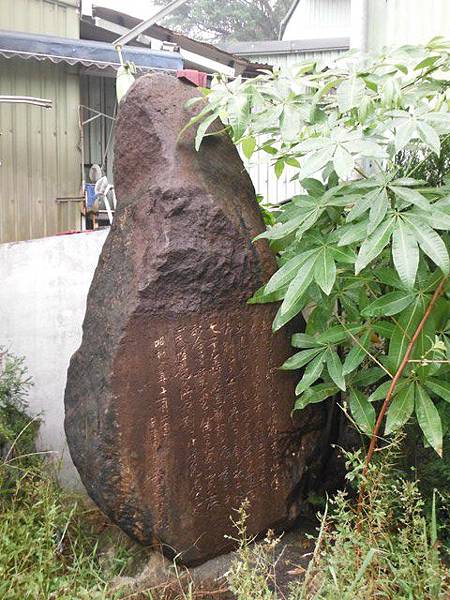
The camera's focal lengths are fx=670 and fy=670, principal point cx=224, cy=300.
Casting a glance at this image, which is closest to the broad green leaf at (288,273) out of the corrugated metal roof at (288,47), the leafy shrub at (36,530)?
the leafy shrub at (36,530)

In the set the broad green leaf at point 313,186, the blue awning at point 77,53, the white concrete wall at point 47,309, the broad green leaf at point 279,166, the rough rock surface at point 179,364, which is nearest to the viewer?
the rough rock surface at point 179,364

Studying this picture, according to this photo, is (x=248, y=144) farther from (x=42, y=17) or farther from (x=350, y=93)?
(x=42, y=17)

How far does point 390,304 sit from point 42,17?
5.80 m

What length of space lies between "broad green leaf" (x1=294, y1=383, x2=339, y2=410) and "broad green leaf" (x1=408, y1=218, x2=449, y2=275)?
849 millimetres

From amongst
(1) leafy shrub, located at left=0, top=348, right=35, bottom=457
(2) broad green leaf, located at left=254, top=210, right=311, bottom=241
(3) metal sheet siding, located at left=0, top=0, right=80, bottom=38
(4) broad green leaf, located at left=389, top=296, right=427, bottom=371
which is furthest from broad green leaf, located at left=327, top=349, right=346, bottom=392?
(3) metal sheet siding, located at left=0, top=0, right=80, bottom=38

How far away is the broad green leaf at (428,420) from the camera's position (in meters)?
2.59

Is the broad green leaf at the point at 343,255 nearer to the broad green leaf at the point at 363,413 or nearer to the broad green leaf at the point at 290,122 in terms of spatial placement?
the broad green leaf at the point at 290,122

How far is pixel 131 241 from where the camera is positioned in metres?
3.06

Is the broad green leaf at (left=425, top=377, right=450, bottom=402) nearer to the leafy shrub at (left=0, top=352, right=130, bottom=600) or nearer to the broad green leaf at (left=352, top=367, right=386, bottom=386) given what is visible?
the broad green leaf at (left=352, top=367, right=386, bottom=386)

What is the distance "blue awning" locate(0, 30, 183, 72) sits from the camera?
6.03 m

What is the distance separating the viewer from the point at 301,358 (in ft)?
9.78

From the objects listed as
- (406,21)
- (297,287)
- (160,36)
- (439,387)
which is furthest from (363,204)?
(160,36)

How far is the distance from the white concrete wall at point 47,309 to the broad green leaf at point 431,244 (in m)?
2.44

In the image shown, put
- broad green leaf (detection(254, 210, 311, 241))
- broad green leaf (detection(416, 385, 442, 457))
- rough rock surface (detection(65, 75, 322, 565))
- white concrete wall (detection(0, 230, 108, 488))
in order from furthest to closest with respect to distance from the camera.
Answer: white concrete wall (detection(0, 230, 108, 488)) < rough rock surface (detection(65, 75, 322, 565)) < broad green leaf (detection(254, 210, 311, 241)) < broad green leaf (detection(416, 385, 442, 457))
